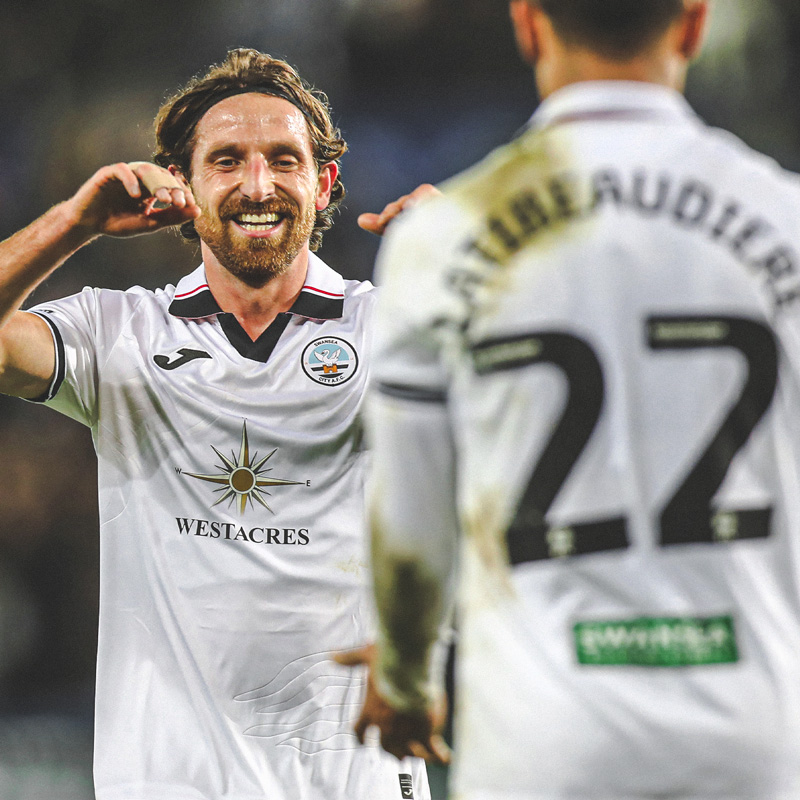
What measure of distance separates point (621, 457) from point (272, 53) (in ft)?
23.7

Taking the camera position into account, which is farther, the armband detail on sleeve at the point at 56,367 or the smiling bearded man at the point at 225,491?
the armband detail on sleeve at the point at 56,367

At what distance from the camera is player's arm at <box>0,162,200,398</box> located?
9.49 ft

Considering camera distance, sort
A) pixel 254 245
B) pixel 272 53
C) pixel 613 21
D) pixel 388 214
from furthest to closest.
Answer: pixel 272 53 < pixel 254 245 < pixel 388 214 < pixel 613 21

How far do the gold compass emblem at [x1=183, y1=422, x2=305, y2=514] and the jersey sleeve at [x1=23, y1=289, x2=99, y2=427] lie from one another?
0.42 m

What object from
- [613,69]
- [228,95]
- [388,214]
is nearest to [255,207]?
[228,95]

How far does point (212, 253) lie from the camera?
372cm

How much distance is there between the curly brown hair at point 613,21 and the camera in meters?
1.71

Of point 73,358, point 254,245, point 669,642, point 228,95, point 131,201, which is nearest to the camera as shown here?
point 669,642

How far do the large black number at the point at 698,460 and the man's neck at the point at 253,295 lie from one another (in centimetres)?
213

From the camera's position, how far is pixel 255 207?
3637 millimetres

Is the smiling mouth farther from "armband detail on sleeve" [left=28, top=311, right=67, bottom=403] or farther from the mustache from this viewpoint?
"armband detail on sleeve" [left=28, top=311, right=67, bottom=403]

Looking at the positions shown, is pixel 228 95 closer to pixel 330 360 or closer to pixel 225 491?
pixel 330 360

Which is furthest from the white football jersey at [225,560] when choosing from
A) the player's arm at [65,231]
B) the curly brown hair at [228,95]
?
the curly brown hair at [228,95]

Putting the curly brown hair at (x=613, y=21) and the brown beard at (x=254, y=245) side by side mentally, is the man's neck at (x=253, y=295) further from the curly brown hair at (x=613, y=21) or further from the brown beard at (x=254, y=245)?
the curly brown hair at (x=613, y=21)
